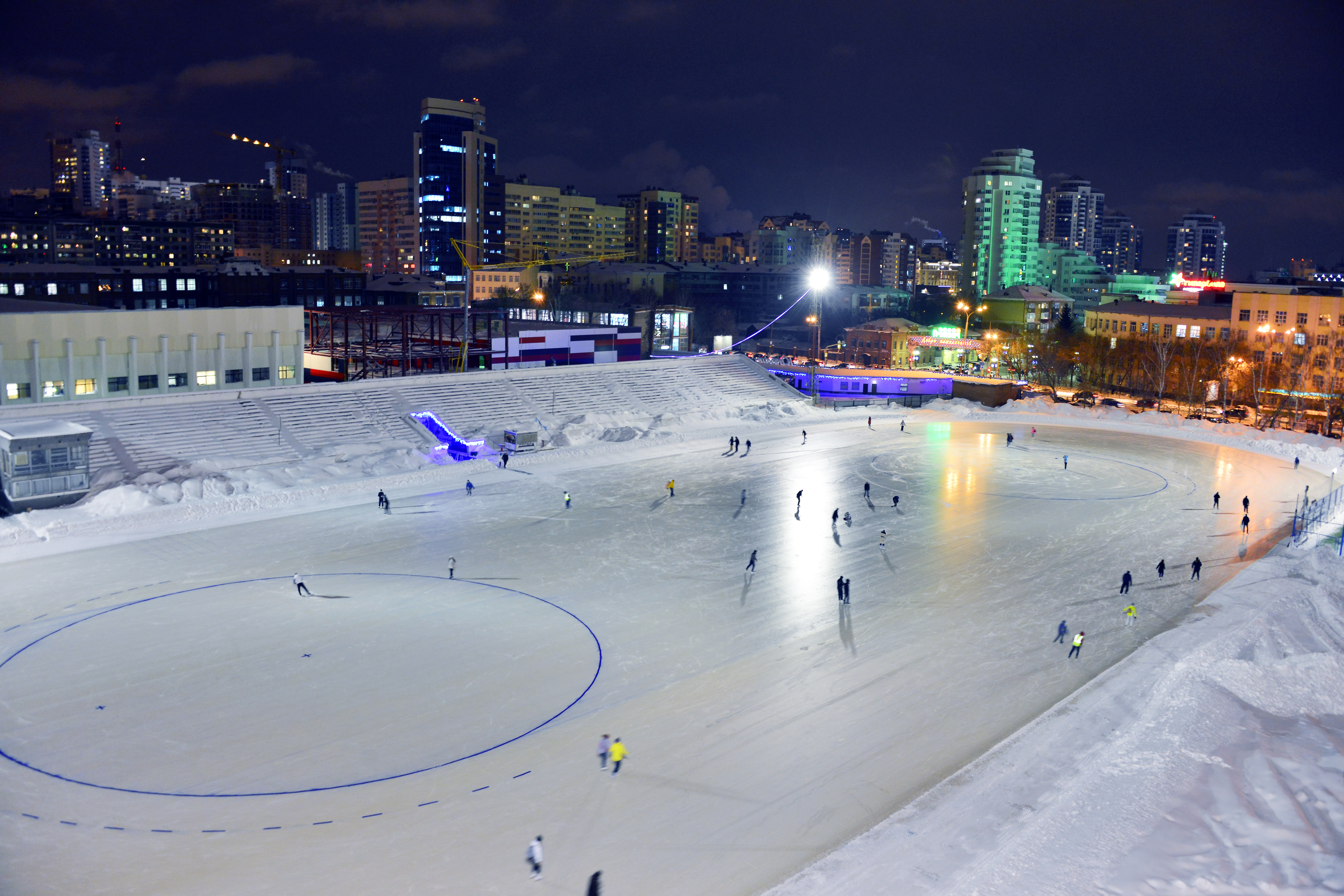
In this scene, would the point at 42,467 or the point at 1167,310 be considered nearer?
the point at 42,467

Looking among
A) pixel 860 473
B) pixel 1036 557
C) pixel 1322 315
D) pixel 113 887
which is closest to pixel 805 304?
pixel 1322 315

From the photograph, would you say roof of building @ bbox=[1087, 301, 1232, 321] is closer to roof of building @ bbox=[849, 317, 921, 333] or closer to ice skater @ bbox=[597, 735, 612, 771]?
roof of building @ bbox=[849, 317, 921, 333]

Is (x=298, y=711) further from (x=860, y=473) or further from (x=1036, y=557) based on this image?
(x=860, y=473)

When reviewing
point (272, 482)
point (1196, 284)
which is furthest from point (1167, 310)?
point (272, 482)

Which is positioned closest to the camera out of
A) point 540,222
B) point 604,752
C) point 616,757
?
point 616,757

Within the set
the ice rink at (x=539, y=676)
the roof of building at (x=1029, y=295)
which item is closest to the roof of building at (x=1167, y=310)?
the roof of building at (x=1029, y=295)

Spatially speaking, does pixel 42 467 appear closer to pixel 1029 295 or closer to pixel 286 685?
pixel 286 685

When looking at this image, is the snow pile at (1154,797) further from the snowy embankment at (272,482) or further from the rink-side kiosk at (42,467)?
the rink-side kiosk at (42,467)

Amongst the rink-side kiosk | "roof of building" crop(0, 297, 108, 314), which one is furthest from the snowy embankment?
"roof of building" crop(0, 297, 108, 314)
